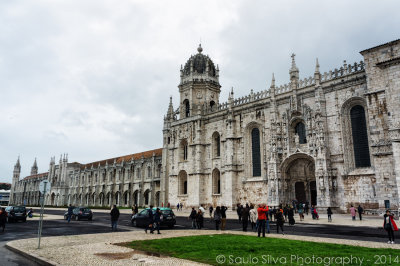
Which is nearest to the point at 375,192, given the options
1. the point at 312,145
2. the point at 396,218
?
the point at 396,218

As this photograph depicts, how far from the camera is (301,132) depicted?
31.2 meters

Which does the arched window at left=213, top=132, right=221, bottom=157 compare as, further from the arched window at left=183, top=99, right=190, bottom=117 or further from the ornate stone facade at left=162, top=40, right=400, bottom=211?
the arched window at left=183, top=99, right=190, bottom=117

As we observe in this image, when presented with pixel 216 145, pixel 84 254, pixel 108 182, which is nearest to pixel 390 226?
pixel 84 254

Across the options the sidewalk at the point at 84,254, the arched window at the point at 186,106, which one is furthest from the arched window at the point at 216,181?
the sidewalk at the point at 84,254

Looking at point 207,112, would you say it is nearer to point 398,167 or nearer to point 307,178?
point 307,178

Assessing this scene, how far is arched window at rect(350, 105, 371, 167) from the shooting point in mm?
26594

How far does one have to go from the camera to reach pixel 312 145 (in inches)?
1128

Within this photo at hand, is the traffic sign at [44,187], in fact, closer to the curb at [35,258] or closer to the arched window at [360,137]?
the curb at [35,258]

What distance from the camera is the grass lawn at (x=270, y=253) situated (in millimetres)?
8156

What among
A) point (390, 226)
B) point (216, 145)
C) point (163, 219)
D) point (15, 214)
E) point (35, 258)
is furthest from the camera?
point (216, 145)

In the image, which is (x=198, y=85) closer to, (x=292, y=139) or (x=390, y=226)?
(x=292, y=139)

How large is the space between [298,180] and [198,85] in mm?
20587

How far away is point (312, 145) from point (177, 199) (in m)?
21.5

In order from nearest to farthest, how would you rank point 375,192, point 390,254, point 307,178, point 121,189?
point 390,254, point 375,192, point 307,178, point 121,189
